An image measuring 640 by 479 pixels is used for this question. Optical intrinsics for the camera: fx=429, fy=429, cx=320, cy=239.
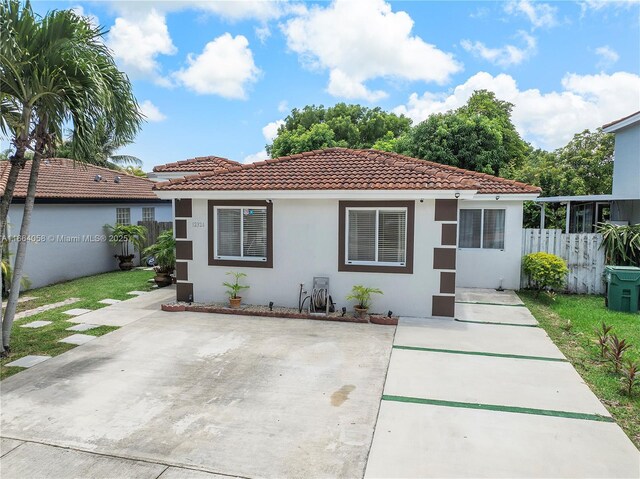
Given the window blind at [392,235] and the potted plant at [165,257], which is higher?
the window blind at [392,235]

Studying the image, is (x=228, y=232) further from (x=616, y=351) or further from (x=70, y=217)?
(x=616, y=351)

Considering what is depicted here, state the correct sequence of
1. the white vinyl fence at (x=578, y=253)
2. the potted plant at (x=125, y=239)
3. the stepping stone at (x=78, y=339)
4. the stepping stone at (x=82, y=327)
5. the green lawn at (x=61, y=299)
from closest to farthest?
the green lawn at (x=61, y=299) < the stepping stone at (x=78, y=339) < the stepping stone at (x=82, y=327) < the white vinyl fence at (x=578, y=253) < the potted plant at (x=125, y=239)

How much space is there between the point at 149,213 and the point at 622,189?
20.4 metres

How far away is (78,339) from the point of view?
8.51 metres

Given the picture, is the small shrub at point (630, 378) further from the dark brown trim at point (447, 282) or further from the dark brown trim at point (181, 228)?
the dark brown trim at point (181, 228)

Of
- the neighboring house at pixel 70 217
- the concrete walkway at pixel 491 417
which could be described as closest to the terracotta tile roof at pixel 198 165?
the neighboring house at pixel 70 217

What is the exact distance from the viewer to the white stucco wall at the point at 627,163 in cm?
1562

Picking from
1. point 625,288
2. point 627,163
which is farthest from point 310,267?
point 627,163

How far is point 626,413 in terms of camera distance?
216 inches

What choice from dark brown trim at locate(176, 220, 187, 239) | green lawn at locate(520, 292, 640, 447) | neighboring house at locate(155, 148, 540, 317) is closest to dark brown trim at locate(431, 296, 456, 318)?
neighboring house at locate(155, 148, 540, 317)

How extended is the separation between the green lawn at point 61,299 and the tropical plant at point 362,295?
5.49 m

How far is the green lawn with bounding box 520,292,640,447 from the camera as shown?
566 cm

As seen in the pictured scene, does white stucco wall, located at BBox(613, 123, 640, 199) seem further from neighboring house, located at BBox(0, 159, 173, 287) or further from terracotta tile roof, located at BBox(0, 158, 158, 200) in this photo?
neighboring house, located at BBox(0, 159, 173, 287)

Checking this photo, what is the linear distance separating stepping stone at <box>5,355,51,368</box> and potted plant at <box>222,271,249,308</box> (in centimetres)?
421
